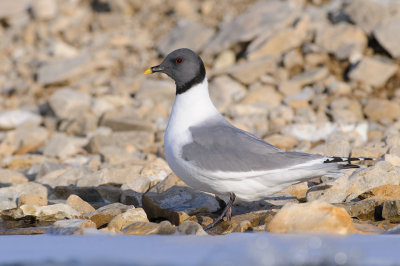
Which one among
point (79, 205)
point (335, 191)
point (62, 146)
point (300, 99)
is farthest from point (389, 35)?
point (79, 205)

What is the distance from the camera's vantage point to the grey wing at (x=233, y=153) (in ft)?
15.2

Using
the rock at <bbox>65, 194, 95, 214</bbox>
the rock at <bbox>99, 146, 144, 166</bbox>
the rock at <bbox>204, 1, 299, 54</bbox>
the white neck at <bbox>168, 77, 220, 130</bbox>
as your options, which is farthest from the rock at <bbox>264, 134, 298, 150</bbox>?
the rock at <bbox>204, 1, 299, 54</bbox>

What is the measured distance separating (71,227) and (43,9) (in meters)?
12.1

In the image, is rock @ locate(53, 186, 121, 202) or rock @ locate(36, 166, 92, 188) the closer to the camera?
rock @ locate(53, 186, 121, 202)

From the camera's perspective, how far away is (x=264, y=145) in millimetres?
4840

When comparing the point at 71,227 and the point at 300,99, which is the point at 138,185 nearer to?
the point at 71,227

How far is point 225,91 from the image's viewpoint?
34.2ft

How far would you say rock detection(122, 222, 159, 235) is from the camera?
13.7 ft

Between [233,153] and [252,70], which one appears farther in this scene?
[252,70]

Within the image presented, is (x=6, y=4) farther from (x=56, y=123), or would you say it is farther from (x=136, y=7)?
(x=56, y=123)

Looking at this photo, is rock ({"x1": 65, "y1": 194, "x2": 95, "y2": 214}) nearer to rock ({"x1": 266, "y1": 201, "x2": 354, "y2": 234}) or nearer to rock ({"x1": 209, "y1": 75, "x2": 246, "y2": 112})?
rock ({"x1": 266, "y1": 201, "x2": 354, "y2": 234})

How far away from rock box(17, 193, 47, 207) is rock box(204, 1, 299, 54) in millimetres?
6551

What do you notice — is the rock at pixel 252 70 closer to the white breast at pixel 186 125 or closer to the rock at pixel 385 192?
the white breast at pixel 186 125

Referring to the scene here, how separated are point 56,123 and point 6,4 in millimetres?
6935
